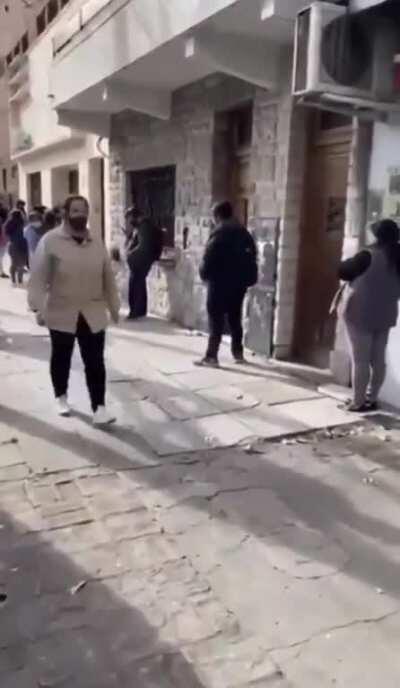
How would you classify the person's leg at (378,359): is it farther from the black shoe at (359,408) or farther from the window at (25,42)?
the window at (25,42)

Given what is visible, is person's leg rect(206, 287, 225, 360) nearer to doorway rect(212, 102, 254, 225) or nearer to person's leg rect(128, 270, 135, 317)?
doorway rect(212, 102, 254, 225)

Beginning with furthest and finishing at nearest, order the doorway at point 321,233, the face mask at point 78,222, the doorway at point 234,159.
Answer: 1. the doorway at point 234,159
2. the doorway at point 321,233
3. the face mask at point 78,222

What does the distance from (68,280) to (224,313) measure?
2.38 metres

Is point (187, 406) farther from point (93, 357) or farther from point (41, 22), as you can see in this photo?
point (41, 22)

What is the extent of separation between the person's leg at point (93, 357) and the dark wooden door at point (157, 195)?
4504mm

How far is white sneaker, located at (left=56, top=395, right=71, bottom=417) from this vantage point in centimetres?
503

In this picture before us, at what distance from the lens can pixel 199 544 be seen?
127 inches

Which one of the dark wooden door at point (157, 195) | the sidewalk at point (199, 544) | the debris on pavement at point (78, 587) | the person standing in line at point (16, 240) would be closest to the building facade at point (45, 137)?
the person standing in line at point (16, 240)

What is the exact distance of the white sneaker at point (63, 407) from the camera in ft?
16.5

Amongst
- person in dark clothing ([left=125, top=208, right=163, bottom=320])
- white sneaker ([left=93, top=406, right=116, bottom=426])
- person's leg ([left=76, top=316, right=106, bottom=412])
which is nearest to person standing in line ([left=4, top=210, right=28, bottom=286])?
person in dark clothing ([left=125, top=208, right=163, bottom=320])

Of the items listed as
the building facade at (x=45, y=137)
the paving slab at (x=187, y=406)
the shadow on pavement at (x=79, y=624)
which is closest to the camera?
the shadow on pavement at (x=79, y=624)

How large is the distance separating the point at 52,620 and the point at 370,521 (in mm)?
1718

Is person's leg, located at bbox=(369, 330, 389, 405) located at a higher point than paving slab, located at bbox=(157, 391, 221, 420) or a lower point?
higher

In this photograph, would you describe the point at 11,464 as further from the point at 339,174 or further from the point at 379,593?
the point at 339,174
